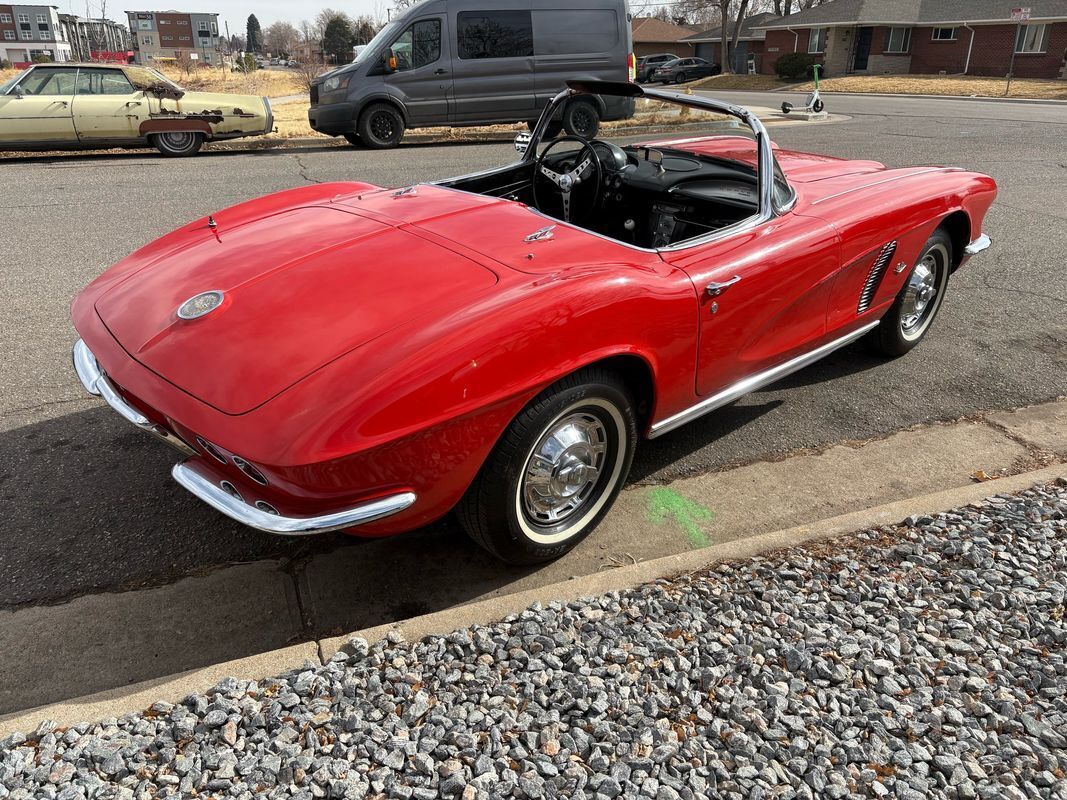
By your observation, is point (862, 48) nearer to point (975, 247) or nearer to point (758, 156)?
point (975, 247)

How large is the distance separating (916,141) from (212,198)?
10767 millimetres

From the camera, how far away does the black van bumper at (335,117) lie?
37.8 ft

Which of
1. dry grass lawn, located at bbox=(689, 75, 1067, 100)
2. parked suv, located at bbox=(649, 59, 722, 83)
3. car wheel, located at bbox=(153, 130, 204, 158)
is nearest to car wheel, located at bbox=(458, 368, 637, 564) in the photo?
car wheel, located at bbox=(153, 130, 204, 158)

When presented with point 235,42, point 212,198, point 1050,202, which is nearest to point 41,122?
point 212,198

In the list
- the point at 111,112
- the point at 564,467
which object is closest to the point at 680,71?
the point at 111,112

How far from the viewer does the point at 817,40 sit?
41.4 metres

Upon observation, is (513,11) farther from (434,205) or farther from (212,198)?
(434,205)

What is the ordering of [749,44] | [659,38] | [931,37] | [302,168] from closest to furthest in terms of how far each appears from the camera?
[302,168] → [931,37] → [749,44] → [659,38]

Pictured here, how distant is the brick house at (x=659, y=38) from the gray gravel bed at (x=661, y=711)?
2443 inches

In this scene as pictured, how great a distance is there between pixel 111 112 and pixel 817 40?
4019cm

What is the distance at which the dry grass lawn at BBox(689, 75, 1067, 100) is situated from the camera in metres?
26.1

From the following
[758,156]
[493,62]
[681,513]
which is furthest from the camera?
[493,62]

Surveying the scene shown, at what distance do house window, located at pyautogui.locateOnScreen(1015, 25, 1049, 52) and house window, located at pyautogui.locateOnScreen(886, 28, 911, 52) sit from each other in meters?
5.29

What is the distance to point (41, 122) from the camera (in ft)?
33.7
